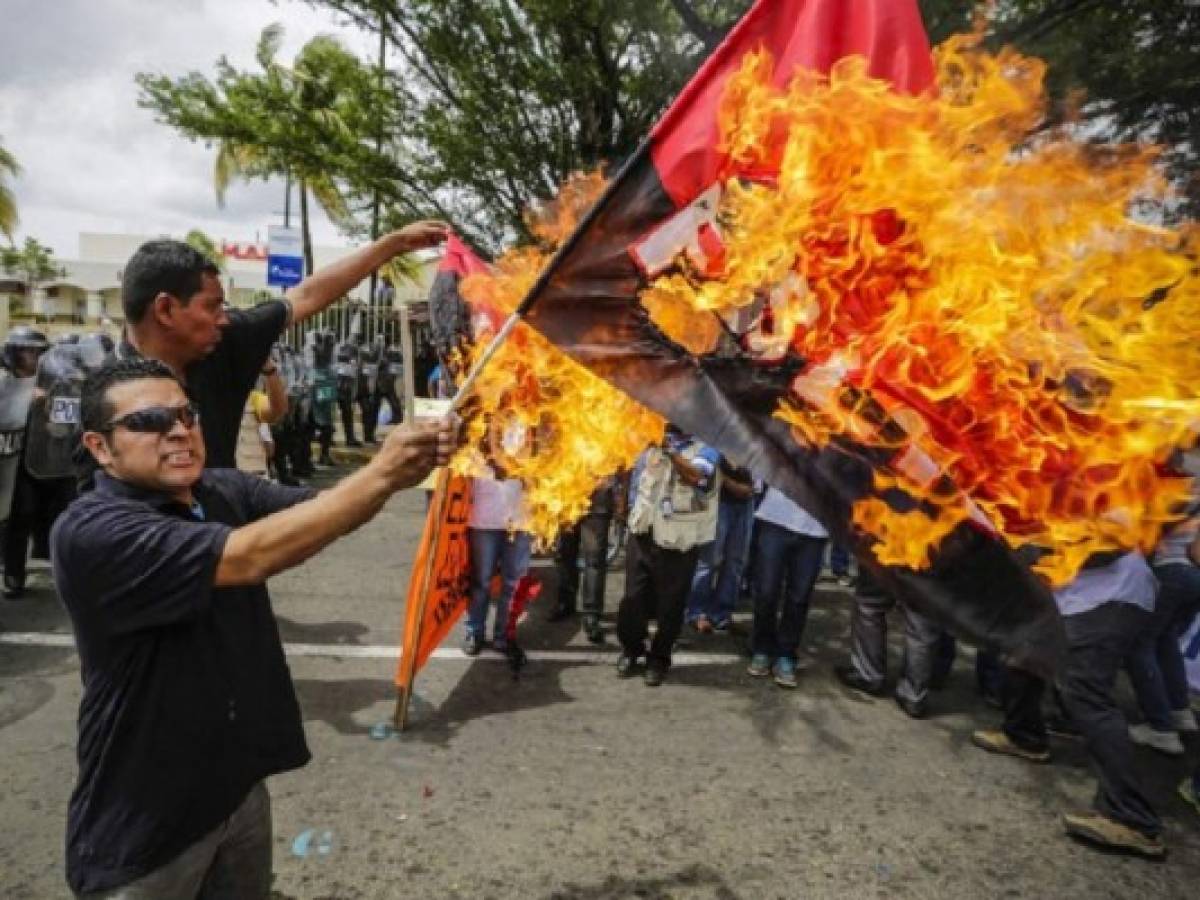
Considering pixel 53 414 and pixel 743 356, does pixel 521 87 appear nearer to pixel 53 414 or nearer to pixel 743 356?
pixel 53 414

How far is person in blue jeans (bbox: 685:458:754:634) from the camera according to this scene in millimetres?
6961

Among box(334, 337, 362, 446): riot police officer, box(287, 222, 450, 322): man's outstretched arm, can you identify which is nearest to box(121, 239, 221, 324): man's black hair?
box(287, 222, 450, 322): man's outstretched arm

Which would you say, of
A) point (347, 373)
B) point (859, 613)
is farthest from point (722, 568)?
point (347, 373)

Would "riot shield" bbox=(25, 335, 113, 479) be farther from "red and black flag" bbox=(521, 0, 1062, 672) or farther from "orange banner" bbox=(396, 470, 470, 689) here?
"red and black flag" bbox=(521, 0, 1062, 672)

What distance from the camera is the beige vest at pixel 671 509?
5598 mm

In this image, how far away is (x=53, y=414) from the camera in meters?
6.92

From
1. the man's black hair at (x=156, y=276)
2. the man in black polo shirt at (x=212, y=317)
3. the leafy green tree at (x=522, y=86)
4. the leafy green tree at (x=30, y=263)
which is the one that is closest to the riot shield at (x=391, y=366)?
the leafy green tree at (x=522, y=86)

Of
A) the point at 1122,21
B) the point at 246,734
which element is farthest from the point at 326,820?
the point at 1122,21

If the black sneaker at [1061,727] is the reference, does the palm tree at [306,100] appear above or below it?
above

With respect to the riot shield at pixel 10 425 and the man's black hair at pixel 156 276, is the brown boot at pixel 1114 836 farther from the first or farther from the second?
the riot shield at pixel 10 425

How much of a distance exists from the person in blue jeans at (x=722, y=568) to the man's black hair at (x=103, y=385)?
5305mm

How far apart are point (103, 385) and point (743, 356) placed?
5.77 ft

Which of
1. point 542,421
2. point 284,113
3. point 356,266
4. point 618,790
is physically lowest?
point 618,790

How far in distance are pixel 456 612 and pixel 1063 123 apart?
629 cm
